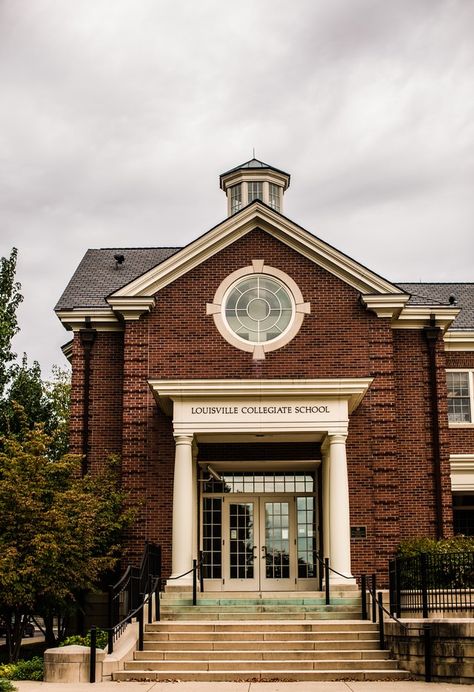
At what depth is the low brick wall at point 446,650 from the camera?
14547mm

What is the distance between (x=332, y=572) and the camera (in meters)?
19.9

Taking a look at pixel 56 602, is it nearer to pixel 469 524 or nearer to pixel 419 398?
pixel 419 398

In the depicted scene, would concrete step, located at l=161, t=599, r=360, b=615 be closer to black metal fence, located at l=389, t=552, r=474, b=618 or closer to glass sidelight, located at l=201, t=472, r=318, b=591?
black metal fence, located at l=389, t=552, r=474, b=618

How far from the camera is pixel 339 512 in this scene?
1980cm

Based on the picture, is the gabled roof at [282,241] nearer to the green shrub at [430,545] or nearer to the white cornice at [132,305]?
the white cornice at [132,305]

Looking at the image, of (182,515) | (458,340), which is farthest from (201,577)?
(458,340)

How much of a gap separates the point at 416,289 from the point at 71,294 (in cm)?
→ 1104

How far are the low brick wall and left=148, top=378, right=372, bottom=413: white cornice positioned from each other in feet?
20.4

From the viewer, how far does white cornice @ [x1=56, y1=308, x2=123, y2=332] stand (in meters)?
23.7

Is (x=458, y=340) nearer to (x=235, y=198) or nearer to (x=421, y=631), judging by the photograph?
(x=235, y=198)

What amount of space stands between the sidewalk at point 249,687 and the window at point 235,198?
18155 millimetres

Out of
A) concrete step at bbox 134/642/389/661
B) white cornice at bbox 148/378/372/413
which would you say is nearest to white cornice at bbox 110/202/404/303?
white cornice at bbox 148/378/372/413

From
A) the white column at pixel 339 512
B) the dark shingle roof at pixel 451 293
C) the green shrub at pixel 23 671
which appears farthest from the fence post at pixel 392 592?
the dark shingle roof at pixel 451 293

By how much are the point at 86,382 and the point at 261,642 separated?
9.35 metres
